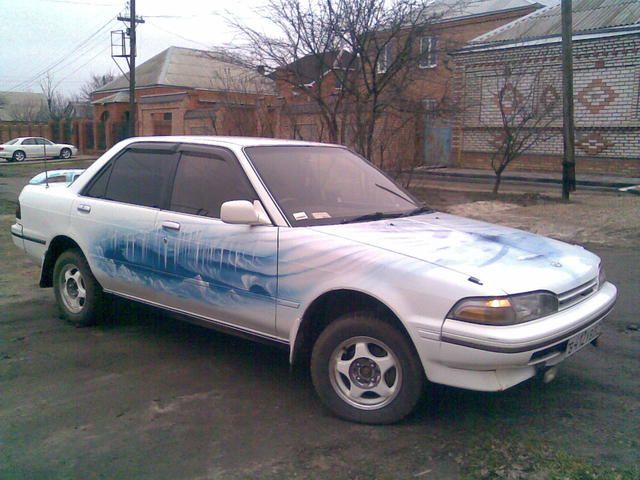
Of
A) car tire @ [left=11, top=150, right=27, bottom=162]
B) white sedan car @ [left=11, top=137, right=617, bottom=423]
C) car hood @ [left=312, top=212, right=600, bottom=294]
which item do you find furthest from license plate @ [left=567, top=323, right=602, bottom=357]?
car tire @ [left=11, top=150, right=27, bottom=162]

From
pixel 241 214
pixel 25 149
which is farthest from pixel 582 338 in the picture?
pixel 25 149

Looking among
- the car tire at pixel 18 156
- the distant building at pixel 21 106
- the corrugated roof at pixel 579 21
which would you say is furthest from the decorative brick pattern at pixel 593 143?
the distant building at pixel 21 106

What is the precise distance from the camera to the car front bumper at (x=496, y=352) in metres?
3.30

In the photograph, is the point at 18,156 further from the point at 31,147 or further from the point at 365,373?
the point at 365,373

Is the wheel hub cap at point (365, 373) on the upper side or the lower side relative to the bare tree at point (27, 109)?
lower

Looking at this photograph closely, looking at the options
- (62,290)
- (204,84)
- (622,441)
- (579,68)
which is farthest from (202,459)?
(204,84)

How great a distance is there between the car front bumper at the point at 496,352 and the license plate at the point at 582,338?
0.22ft

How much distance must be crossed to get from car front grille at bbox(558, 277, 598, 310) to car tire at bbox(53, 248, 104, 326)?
376 centimetres

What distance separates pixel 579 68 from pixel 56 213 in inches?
838

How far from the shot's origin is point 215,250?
171 inches

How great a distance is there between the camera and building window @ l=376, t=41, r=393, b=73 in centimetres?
1425

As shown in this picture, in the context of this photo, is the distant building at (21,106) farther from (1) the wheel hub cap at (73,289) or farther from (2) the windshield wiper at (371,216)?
(2) the windshield wiper at (371,216)

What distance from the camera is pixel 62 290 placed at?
19.2 ft

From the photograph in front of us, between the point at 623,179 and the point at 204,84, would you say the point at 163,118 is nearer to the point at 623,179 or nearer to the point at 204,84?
the point at 204,84
